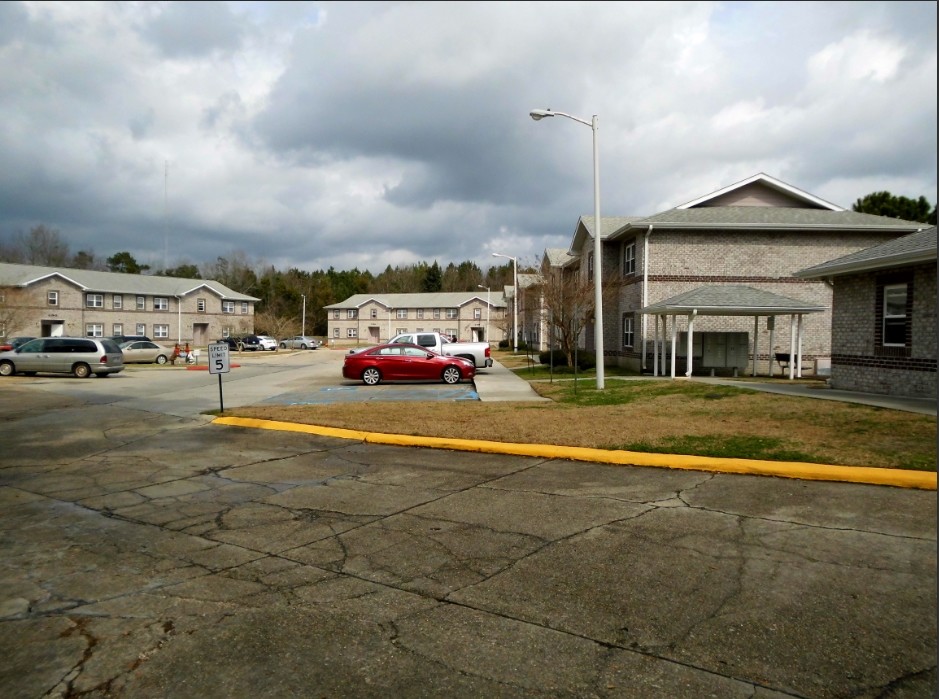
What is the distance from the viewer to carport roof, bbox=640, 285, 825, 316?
22.2m

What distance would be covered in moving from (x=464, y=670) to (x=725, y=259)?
25.5 meters

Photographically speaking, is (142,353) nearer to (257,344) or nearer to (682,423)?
(257,344)

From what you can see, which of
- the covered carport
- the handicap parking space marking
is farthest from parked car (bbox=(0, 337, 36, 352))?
the covered carport

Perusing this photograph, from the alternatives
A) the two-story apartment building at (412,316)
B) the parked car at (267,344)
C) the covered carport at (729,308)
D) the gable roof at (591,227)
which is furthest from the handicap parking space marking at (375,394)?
the two-story apartment building at (412,316)

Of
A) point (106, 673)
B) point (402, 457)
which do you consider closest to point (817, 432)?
point (402, 457)

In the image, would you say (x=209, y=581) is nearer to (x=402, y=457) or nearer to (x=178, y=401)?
(x=402, y=457)

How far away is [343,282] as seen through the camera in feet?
390

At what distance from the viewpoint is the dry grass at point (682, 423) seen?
9219 millimetres

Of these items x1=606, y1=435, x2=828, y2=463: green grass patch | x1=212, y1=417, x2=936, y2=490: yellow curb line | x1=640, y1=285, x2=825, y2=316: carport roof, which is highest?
x1=640, y1=285, x2=825, y2=316: carport roof

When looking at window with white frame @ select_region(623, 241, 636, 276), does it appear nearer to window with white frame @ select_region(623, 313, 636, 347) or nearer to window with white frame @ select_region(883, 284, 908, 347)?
window with white frame @ select_region(623, 313, 636, 347)

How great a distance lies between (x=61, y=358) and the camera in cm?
2669

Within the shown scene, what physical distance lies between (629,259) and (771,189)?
24.0ft

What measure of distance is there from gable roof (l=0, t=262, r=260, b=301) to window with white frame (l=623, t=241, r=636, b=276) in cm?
5311

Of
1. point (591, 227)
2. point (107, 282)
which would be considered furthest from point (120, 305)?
point (591, 227)
